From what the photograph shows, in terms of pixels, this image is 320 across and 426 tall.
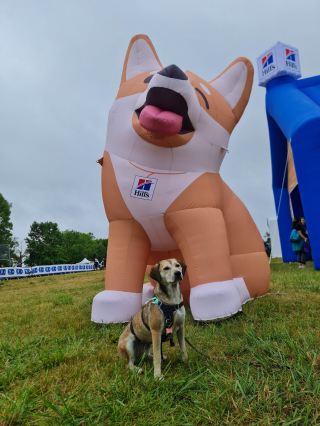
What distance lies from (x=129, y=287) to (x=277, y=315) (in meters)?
1.71

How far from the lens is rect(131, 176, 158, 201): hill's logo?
344 centimetres

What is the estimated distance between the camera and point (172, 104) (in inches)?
129

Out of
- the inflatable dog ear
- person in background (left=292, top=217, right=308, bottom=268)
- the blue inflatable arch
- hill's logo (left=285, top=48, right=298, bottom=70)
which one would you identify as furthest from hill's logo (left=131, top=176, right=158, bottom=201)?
hill's logo (left=285, top=48, right=298, bottom=70)

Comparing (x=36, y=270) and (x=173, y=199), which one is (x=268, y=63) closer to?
(x=173, y=199)

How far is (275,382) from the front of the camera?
1753 millimetres

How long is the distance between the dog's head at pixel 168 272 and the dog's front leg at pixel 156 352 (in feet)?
1.30

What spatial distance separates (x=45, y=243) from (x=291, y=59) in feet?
129

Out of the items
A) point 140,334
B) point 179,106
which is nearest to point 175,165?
point 179,106

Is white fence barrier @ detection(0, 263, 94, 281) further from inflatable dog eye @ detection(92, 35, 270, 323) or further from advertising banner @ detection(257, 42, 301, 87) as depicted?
advertising banner @ detection(257, 42, 301, 87)

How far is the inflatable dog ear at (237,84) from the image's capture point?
425cm

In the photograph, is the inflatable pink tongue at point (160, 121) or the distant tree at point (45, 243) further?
the distant tree at point (45, 243)

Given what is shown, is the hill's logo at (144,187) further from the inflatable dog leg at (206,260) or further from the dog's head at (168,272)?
the dog's head at (168,272)

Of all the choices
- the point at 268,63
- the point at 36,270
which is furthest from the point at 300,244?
the point at 36,270

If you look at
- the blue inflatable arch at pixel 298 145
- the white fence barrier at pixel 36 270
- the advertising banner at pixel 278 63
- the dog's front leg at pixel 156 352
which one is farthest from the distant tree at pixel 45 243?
the dog's front leg at pixel 156 352
